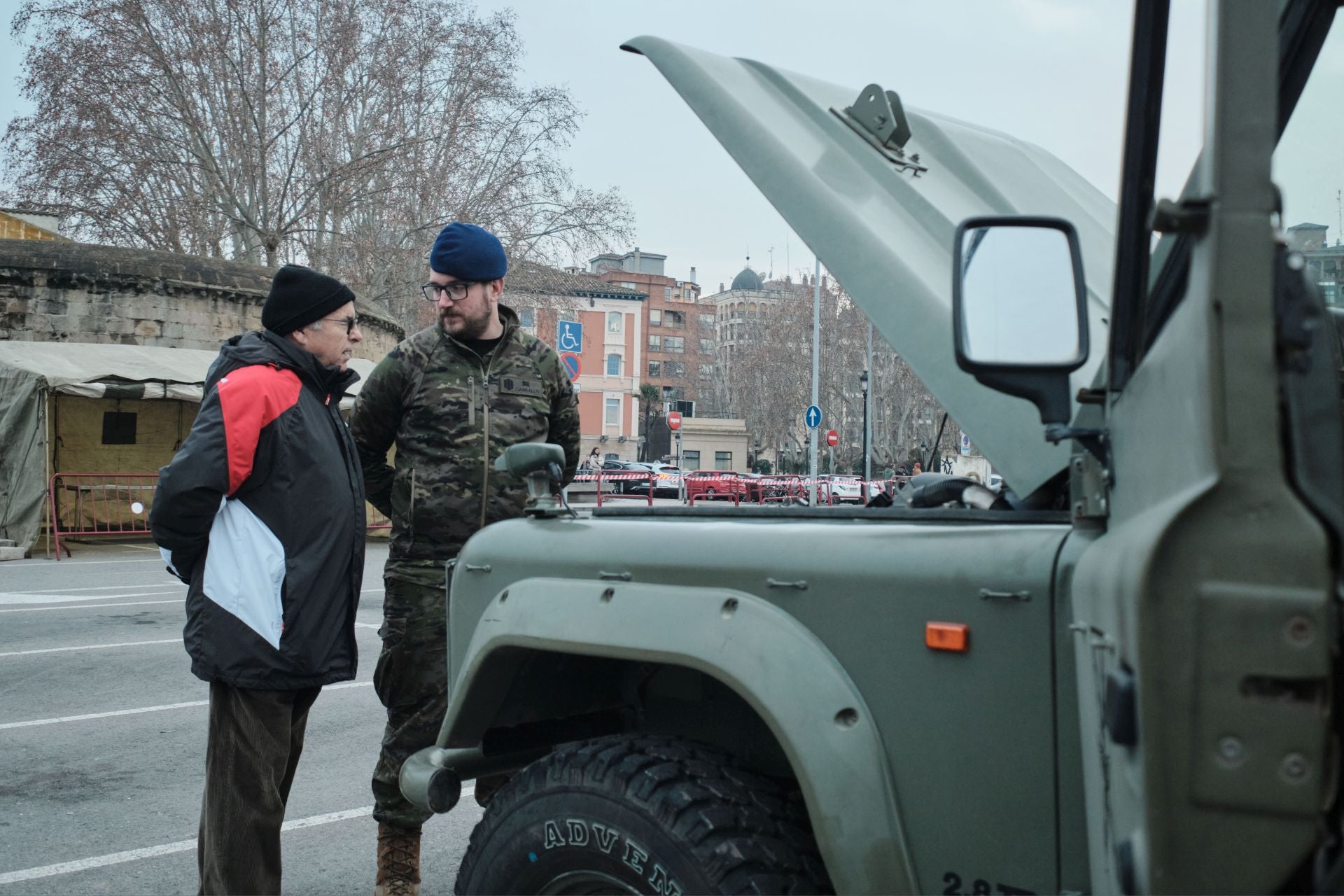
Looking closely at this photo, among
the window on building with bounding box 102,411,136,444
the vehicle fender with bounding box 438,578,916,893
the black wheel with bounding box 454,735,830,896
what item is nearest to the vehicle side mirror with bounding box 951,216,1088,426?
the vehicle fender with bounding box 438,578,916,893

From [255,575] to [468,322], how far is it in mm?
1101

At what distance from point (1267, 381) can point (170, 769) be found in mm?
5576

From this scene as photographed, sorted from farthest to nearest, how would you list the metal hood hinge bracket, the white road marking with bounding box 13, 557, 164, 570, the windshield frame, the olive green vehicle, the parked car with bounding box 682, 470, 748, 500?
the parked car with bounding box 682, 470, 748, 500
the white road marking with bounding box 13, 557, 164, 570
the metal hood hinge bracket
the windshield frame
the olive green vehicle

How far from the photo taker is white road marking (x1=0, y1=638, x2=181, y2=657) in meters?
8.45

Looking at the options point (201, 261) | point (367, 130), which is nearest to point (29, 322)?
point (201, 261)

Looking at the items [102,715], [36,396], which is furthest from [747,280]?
[102,715]

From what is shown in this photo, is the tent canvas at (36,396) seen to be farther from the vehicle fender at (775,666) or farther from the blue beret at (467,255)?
the vehicle fender at (775,666)

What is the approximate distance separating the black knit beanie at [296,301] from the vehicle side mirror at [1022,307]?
80.8 inches

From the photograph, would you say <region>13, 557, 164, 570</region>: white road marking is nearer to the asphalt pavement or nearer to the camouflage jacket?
the asphalt pavement

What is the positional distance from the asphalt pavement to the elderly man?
1.10 metres

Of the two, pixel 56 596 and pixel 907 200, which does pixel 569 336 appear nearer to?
pixel 56 596

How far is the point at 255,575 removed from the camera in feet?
9.87

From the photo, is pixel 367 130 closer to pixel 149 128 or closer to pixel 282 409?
pixel 149 128

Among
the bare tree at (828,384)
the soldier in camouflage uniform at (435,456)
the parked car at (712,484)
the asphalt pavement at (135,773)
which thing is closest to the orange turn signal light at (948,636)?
the bare tree at (828,384)
